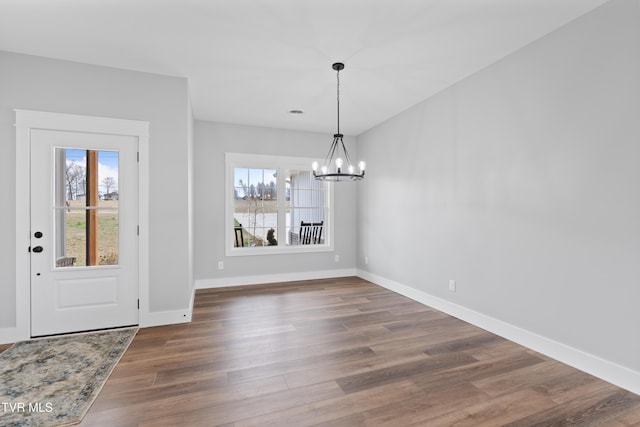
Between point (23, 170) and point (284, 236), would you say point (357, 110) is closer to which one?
point (284, 236)

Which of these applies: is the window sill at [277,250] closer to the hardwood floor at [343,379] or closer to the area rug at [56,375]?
the hardwood floor at [343,379]

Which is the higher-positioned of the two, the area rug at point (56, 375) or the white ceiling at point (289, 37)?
the white ceiling at point (289, 37)

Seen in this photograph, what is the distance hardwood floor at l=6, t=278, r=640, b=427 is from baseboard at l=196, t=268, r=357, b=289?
1542mm

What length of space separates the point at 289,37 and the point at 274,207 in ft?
11.0

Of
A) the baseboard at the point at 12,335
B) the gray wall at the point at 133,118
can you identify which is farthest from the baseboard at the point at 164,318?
the baseboard at the point at 12,335

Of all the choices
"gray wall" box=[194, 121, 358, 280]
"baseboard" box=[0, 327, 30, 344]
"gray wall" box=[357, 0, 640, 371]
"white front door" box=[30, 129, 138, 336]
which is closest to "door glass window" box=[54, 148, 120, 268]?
"white front door" box=[30, 129, 138, 336]

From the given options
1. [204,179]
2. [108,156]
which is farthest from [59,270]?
[204,179]

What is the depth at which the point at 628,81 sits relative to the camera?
89.1 inches

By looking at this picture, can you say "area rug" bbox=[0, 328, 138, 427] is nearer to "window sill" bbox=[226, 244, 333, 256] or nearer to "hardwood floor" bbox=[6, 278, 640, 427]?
"hardwood floor" bbox=[6, 278, 640, 427]

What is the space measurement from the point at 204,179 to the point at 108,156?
1865 millimetres

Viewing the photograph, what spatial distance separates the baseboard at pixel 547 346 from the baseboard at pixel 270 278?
192 centimetres

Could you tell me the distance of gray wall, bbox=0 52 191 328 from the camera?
10.2 ft

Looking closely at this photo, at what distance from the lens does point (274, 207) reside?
19.0 ft

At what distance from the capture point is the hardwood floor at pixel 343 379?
198 centimetres
